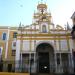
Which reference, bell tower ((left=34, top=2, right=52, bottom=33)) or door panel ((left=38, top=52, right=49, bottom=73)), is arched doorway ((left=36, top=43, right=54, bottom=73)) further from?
bell tower ((left=34, top=2, right=52, bottom=33))

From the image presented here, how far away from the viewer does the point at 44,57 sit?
27781mm

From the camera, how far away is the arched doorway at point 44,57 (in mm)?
26859

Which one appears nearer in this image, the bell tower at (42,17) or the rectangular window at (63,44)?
the rectangular window at (63,44)

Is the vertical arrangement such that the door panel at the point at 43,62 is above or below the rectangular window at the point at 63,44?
below

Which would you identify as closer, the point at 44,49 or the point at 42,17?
the point at 44,49

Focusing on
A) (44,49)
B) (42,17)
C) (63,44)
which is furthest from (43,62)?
(42,17)

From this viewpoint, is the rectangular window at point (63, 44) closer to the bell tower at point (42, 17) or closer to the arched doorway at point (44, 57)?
the arched doorway at point (44, 57)

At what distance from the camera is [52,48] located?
27250 millimetres

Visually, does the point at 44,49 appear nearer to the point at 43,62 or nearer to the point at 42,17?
the point at 43,62

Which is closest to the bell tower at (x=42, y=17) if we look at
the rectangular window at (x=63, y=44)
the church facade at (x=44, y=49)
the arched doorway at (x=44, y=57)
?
the church facade at (x=44, y=49)

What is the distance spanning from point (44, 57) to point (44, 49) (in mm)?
1546

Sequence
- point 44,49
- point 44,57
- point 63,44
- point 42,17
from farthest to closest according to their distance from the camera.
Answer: point 42,17, point 44,49, point 44,57, point 63,44

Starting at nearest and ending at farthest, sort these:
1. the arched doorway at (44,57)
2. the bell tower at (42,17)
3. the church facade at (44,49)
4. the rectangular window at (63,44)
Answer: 1. the church facade at (44,49)
2. the rectangular window at (63,44)
3. the arched doorway at (44,57)
4. the bell tower at (42,17)

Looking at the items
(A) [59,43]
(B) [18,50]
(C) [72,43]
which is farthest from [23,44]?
(C) [72,43]
